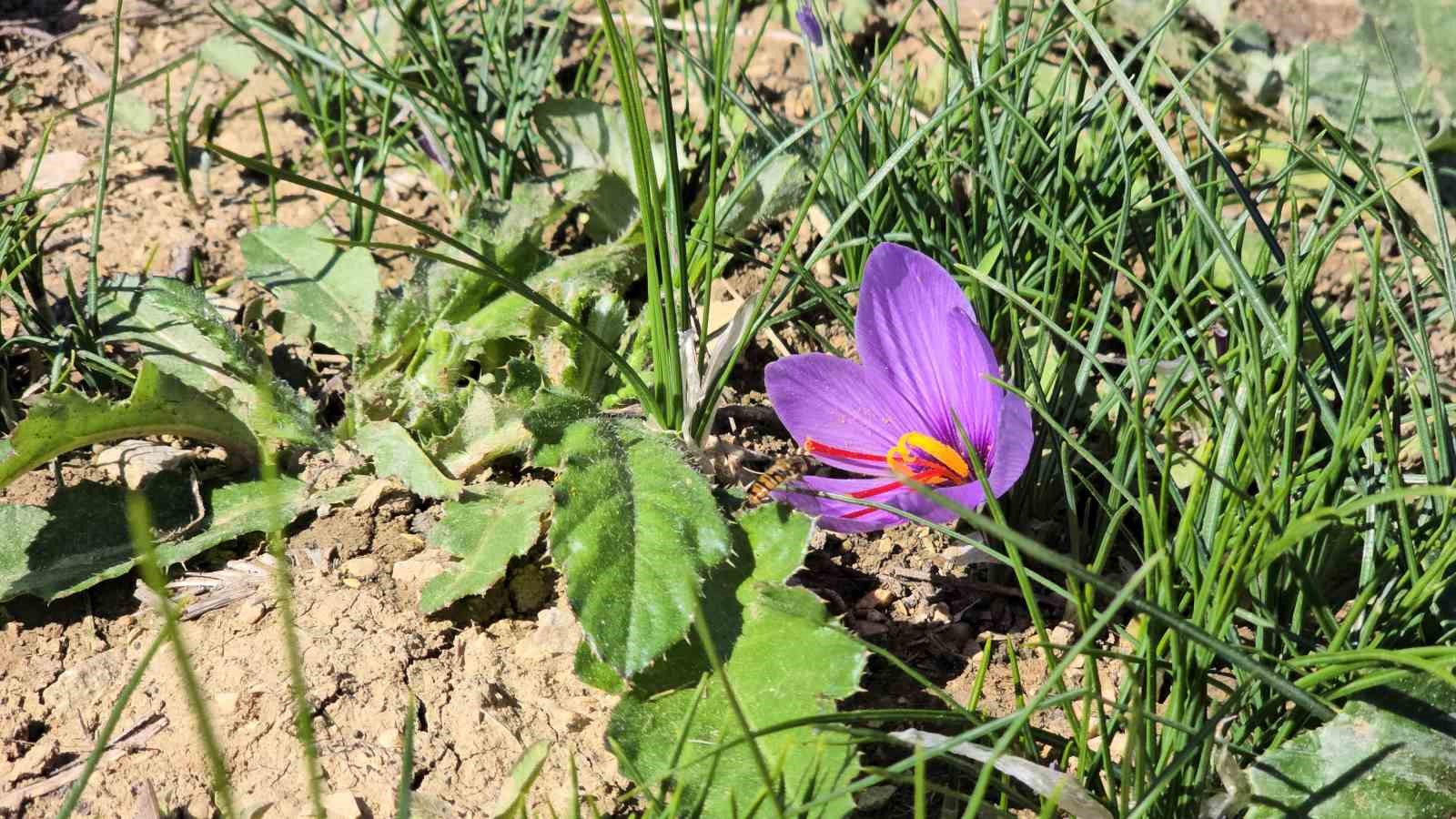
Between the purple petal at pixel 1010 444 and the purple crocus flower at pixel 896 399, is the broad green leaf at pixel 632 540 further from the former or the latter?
the purple petal at pixel 1010 444

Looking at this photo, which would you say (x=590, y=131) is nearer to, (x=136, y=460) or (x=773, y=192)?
(x=773, y=192)

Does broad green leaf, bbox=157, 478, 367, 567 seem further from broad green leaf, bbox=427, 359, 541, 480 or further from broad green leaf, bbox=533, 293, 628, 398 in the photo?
broad green leaf, bbox=533, 293, 628, 398

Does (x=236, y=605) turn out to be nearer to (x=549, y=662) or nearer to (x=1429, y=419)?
(x=549, y=662)

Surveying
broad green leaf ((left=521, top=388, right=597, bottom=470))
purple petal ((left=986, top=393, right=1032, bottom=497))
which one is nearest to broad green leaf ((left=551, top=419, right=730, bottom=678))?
broad green leaf ((left=521, top=388, right=597, bottom=470))

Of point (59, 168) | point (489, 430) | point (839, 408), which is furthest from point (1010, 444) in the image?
point (59, 168)

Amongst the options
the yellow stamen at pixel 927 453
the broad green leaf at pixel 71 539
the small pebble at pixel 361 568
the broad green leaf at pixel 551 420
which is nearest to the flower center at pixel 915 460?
the yellow stamen at pixel 927 453
